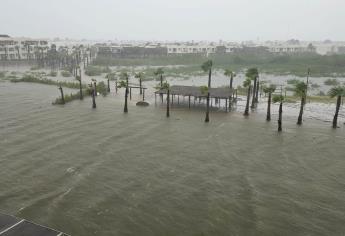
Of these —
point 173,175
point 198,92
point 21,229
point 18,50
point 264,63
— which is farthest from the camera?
point 18,50

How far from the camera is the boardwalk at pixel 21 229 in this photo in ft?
63.3

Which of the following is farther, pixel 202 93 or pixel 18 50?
pixel 18 50

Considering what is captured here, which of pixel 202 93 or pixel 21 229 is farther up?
pixel 202 93

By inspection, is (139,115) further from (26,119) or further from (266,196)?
(266,196)

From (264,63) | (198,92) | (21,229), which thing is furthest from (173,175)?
(264,63)

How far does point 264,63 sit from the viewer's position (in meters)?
145

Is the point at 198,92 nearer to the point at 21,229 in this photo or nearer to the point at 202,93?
the point at 202,93

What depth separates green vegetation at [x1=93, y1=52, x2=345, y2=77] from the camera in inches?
4740

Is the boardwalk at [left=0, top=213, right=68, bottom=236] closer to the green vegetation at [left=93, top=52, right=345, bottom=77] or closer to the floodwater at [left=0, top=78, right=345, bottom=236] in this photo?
the floodwater at [left=0, top=78, right=345, bottom=236]

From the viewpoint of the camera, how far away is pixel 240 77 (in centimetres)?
11081

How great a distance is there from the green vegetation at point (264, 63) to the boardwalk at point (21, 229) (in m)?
96.9

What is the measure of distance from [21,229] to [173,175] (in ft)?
45.7

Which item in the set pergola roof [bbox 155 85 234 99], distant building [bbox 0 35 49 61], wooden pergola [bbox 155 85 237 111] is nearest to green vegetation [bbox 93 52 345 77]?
distant building [bbox 0 35 49 61]

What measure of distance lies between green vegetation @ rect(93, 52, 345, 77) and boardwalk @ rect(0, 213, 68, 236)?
96892mm
